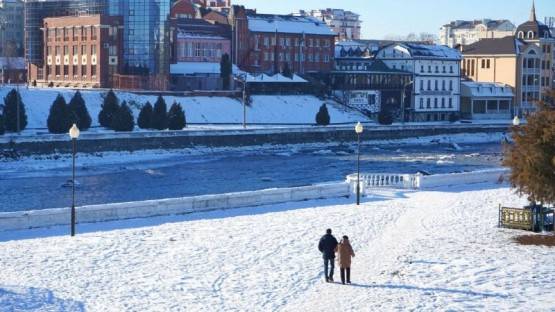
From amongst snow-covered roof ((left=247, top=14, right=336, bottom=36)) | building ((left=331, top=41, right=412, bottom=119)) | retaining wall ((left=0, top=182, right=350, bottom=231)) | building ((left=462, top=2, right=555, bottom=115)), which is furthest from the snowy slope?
retaining wall ((left=0, top=182, right=350, bottom=231))

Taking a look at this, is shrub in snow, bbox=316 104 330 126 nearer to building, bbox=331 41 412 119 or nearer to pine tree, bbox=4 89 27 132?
building, bbox=331 41 412 119

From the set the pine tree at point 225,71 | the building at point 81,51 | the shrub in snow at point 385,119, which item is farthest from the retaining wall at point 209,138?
the building at point 81,51

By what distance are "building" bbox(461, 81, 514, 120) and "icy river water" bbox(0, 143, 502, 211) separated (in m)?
28.6

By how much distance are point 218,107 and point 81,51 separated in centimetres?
1666

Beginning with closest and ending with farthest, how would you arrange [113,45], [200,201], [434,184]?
1. [200,201]
2. [434,184]
3. [113,45]

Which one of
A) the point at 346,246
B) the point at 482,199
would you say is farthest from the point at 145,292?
the point at 482,199

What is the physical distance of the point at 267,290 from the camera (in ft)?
79.6

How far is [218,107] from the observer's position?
3748 inches

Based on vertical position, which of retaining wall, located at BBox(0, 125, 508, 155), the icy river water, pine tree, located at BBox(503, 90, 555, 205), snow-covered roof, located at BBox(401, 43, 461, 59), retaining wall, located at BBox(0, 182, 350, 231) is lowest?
the icy river water

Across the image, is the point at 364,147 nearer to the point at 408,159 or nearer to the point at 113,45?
the point at 408,159

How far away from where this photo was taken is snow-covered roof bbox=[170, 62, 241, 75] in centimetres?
10456

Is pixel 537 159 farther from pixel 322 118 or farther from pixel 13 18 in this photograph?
pixel 13 18

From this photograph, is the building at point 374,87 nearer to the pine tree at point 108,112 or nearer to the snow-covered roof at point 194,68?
the snow-covered roof at point 194,68

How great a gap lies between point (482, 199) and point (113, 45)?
6482 cm
